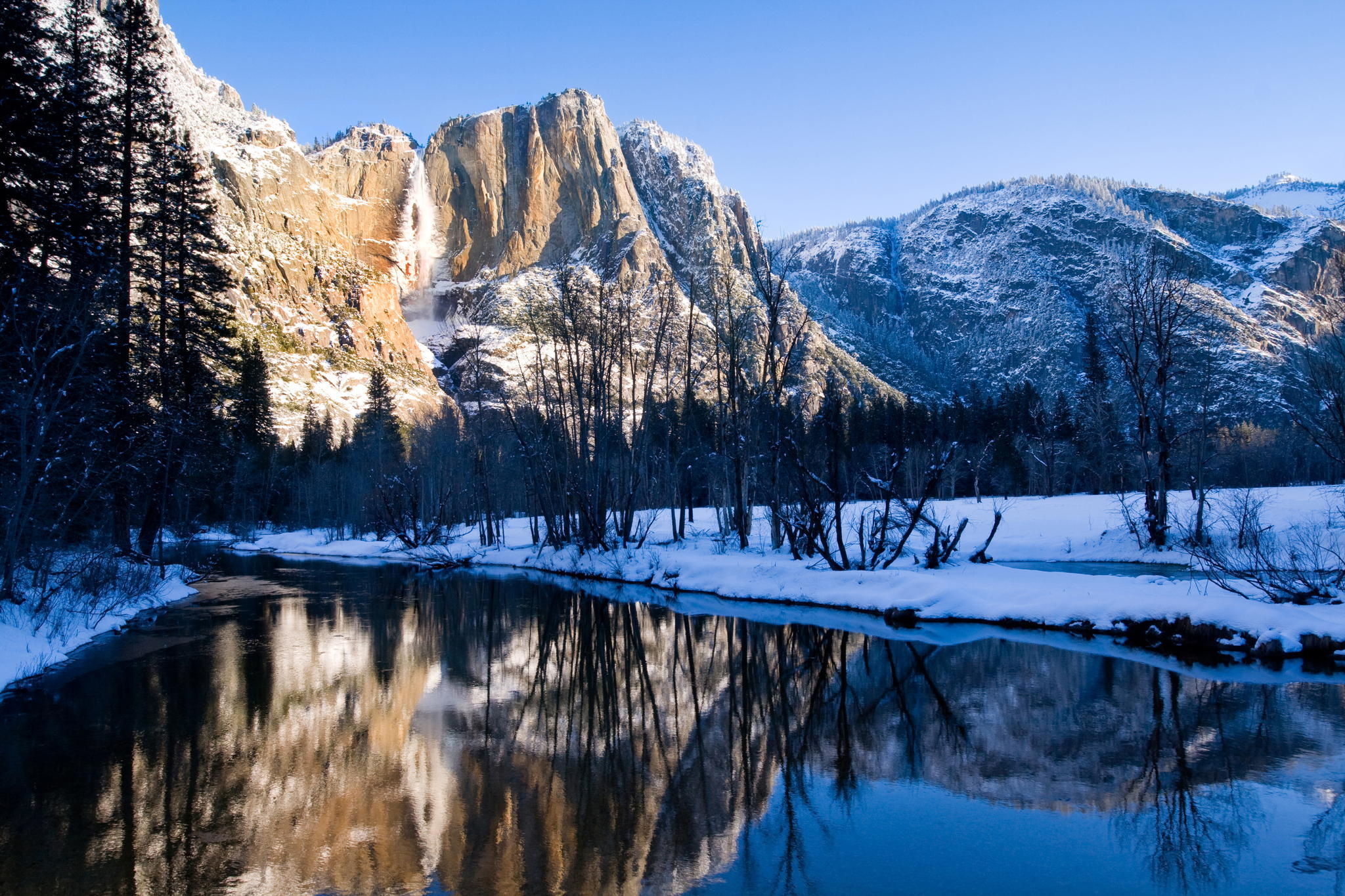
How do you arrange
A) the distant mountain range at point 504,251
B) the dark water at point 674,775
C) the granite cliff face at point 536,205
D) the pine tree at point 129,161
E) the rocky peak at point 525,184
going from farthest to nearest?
the rocky peak at point 525,184 → the granite cliff face at point 536,205 → the distant mountain range at point 504,251 → the pine tree at point 129,161 → the dark water at point 674,775

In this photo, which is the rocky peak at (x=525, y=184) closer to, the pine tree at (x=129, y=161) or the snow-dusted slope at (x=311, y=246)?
the snow-dusted slope at (x=311, y=246)

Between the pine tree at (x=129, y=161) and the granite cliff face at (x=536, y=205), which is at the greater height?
the granite cliff face at (x=536, y=205)

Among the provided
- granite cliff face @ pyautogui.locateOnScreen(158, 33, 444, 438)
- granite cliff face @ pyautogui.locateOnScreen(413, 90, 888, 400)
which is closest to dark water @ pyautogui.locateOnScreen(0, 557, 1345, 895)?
granite cliff face @ pyautogui.locateOnScreen(158, 33, 444, 438)

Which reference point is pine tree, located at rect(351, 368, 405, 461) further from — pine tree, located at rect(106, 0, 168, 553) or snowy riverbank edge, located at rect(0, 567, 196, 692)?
snowy riverbank edge, located at rect(0, 567, 196, 692)

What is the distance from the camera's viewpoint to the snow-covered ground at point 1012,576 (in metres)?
12.9

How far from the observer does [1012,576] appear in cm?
1784

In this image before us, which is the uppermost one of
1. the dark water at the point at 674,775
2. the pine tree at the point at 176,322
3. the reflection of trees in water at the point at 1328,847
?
the pine tree at the point at 176,322

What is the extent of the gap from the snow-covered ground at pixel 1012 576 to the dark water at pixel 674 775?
2078 mm

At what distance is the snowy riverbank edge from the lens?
11414mm

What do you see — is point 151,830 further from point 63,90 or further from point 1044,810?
point 63,90

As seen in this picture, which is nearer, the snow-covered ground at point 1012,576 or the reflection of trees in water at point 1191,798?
the reflection of trees in water at point 1191,798

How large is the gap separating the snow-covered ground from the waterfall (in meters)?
137

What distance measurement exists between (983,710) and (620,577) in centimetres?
1808

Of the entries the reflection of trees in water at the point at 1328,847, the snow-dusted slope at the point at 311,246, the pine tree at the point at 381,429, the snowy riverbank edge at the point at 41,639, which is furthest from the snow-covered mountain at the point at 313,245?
the reflection of trees in water at the point at 1328,847
